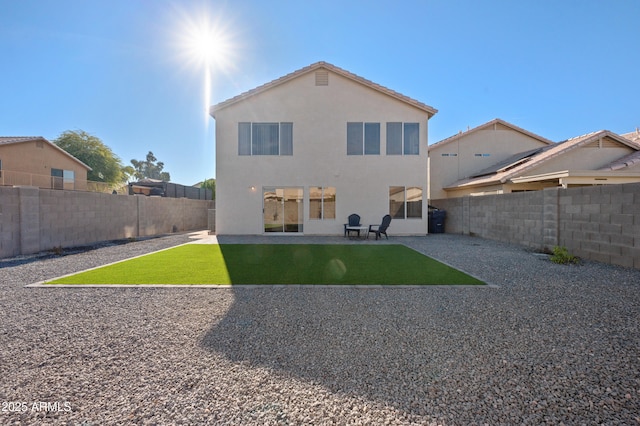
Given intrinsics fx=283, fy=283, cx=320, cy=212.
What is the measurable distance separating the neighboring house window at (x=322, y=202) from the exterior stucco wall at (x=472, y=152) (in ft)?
34.4

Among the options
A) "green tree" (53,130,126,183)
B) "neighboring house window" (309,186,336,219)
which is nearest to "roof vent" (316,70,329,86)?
"neighboring house window" (309,186,336,219)

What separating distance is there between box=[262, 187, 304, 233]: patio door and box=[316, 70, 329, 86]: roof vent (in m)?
5.23

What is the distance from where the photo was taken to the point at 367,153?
Answer: 13.7 m

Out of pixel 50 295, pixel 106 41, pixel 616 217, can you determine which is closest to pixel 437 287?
pixel 616 217

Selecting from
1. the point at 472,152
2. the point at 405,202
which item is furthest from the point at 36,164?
the point at 472,152

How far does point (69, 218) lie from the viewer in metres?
9.97

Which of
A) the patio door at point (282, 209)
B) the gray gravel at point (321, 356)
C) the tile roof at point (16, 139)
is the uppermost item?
the tile roof at point (16, 139)

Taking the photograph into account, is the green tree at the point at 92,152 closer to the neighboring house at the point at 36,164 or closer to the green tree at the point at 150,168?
the neighboring house at the point at 36,164

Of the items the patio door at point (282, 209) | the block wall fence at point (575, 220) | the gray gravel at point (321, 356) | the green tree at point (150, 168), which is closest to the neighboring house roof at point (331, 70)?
the patio door at point (282, 209)

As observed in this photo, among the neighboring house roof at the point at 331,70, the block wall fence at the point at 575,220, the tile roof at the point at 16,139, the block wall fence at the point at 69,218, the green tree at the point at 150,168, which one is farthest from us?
the green tree at the point at 150,168

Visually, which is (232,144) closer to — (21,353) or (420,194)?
(420,194)

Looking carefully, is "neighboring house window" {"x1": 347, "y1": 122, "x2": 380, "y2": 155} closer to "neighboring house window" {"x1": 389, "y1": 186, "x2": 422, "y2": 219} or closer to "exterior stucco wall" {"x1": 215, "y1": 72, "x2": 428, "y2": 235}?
"exterior stucco wall" {"x1": 215, "y1": 72, "x2": 428, "y2": 235}

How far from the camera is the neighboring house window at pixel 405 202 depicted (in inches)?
539

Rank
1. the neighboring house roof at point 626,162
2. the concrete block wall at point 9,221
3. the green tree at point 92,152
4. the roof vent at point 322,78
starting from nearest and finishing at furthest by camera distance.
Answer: the concrete block wall at point 9,221 < the roof vent at point 322,78 < the neighboring house roof at point 626,162 < the green tree at point 92,152
